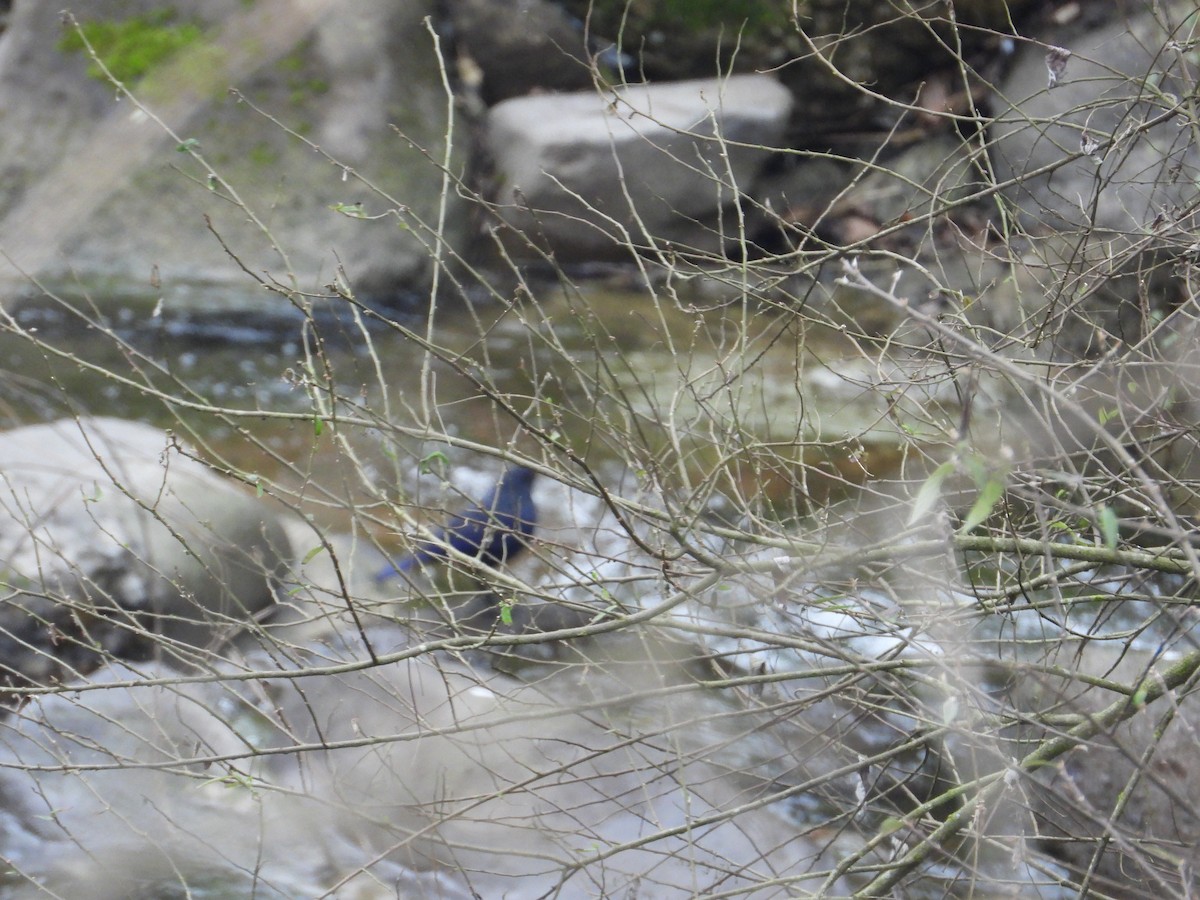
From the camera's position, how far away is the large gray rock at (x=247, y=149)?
6910 mm

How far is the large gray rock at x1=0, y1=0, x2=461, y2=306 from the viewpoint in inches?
272

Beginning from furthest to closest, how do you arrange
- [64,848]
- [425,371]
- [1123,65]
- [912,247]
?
1. [912,247]
2. [1123,65]
3. [64,848]
4. [425,371]

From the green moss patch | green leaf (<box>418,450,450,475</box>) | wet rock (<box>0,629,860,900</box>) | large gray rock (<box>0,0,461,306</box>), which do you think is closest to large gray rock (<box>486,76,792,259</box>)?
large gray rock (<box>0,0,461,306</box>)

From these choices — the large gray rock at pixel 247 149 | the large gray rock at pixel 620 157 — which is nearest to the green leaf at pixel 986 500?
the large gray rock at pixel 620 157

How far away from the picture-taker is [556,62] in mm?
8086

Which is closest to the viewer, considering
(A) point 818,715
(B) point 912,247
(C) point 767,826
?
(C) point 767,826

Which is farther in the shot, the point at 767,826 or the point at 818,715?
the point at 818,715

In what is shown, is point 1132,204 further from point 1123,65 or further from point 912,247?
point 912,247

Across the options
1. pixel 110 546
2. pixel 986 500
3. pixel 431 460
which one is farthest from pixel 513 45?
pixel 986 500

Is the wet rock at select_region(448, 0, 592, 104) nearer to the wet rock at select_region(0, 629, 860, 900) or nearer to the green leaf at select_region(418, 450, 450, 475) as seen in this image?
the wet rock at select_region(0, 629, 860, 900)

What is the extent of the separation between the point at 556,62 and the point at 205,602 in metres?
5.33

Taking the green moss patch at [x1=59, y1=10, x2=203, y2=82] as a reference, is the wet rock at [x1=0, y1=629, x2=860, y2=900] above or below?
below

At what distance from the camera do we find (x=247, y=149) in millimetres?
7184

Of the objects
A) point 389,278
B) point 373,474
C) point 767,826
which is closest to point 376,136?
point 389,278
